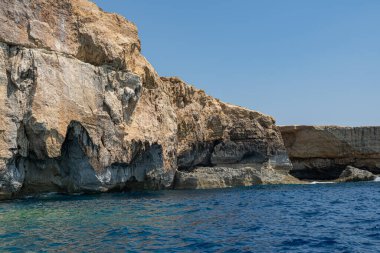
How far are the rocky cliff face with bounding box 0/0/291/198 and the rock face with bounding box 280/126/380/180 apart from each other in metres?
18.4

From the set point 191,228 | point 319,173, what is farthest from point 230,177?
point 191,228

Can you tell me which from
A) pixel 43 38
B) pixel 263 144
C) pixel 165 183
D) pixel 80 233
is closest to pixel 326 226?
pixel 80 233

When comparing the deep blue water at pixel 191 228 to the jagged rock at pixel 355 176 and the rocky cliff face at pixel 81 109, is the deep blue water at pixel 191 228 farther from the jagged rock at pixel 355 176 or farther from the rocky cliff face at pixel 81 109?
the jagged rock at pixel 355 176

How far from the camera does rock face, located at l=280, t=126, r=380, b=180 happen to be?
215 feet

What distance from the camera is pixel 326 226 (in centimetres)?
1839

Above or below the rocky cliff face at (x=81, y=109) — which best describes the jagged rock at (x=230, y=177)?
below

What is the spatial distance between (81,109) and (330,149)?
44.9 metres

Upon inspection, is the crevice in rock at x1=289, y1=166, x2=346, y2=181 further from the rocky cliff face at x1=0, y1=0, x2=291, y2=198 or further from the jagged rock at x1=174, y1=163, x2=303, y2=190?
the rocky cliff face at x1=0, y1=0, x2=291, y2=198

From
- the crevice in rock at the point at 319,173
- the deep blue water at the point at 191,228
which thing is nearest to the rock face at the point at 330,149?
the crevice in rock at the point at 319,173

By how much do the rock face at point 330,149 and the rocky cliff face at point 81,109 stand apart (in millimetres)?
18409

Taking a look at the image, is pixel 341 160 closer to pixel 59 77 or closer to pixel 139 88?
pixel 139 88

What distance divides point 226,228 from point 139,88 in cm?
2563

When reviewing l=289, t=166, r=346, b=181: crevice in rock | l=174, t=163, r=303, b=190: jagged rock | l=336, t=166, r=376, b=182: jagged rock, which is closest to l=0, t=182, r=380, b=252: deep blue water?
l=174, t=163, r=303, b=190: jagged rock

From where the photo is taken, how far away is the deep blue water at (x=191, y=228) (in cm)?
1464
